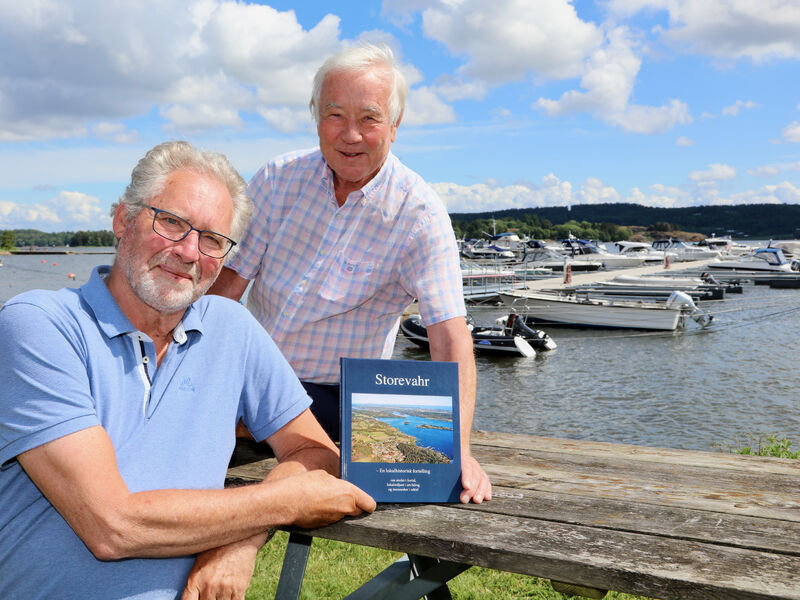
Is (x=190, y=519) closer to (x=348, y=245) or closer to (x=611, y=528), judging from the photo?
(x=611, y=528)

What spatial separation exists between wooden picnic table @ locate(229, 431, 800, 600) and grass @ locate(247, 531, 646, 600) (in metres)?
1.27

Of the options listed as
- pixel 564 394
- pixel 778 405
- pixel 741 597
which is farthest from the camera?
pixel 564 394

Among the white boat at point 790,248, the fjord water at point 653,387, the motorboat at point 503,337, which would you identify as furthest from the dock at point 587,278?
the white boat at point 790,248

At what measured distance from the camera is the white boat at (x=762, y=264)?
44938 mm

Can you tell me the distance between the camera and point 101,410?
5.13ft

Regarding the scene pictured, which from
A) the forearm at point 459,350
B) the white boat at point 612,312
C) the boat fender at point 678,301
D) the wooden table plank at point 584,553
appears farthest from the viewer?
the boat fender at point 678,301

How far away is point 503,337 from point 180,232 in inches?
809

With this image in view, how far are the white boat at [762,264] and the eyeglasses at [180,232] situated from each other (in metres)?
49.4

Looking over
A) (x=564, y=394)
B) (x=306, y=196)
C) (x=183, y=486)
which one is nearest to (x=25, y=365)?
(x=183, y=486)

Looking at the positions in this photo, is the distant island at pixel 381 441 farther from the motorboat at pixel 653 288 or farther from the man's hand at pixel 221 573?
the motorboat at pixel 653 288

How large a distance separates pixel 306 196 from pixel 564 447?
1.28m

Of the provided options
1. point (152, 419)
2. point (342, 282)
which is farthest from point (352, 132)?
point (152, 419)

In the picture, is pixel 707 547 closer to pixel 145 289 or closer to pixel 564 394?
pixel 145 289

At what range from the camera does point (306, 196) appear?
8.41 feet
